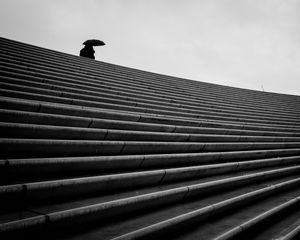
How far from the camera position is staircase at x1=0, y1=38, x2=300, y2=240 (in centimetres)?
156

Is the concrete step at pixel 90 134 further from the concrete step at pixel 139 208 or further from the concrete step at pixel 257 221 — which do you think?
the concrete step at pixel 257 221

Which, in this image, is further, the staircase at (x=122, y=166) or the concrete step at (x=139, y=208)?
the staircase at (x=122, y=166)

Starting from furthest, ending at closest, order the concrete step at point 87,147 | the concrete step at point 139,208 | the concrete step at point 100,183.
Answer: the concrete step at point 87,147
the concrete step at point 100,183
the concrete step at point 139,208

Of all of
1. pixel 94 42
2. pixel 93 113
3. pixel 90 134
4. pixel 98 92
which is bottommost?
pixel 90 134

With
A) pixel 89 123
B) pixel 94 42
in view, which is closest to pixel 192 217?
pixel 89 123

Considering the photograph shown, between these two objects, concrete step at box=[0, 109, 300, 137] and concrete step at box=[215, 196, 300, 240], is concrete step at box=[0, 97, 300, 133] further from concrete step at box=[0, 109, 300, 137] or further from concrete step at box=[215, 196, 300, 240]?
concrete step at box=[215, 196, 300, 240]

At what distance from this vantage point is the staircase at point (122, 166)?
5.11ft

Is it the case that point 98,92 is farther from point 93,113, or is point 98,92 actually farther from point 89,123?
point 89,123

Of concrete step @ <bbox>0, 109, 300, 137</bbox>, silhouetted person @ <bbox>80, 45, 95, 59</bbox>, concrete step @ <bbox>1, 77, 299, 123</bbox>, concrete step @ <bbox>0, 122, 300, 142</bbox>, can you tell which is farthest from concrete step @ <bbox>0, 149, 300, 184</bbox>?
silhouetted person @ <bbox>80, 45, 95, 59</bbox>

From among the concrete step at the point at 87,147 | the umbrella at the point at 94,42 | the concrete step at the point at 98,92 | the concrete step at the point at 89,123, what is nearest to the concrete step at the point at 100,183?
the concrete step at the point at 87,147

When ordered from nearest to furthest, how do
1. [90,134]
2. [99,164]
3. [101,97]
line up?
[99,164] → [90,134] → [101,97]

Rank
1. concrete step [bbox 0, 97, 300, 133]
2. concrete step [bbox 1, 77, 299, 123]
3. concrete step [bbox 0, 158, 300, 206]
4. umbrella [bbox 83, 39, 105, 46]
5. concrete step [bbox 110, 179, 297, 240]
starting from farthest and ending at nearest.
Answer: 1. umbrella [bbox 83, 39, 105, 46]
2. concrete step [bbox 1, 77, 299, 123]
3. concrete step [bbox 0, 97, 300, 133]
4. concrete step [bbox 110, 179, 297, 240]
5. concrete step [bbox 0, 158, 300, 206]

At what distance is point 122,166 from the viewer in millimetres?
2268

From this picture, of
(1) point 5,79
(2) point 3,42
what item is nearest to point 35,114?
(1) point 5,79
